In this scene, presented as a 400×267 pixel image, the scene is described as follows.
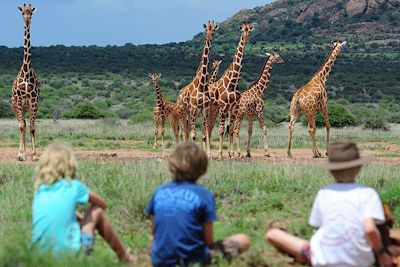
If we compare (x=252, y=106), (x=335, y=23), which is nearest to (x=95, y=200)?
(x=252, y=106)

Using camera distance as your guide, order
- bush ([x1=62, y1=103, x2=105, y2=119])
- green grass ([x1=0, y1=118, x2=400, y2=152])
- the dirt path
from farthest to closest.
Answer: bush ([x1=62, y1=103, x2=105, y2=119]), green grass ([x1=0, y1=118, x2=400, y2=152]), the dirt path

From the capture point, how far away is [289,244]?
6484mm

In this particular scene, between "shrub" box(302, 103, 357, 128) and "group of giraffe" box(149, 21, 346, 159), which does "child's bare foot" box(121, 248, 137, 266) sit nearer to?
"group of giraffe" box(149, 21, 346, 159)

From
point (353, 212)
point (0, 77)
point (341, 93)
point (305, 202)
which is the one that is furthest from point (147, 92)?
point (353, 212)

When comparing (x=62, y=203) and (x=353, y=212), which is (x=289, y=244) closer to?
(x=353, y=212)

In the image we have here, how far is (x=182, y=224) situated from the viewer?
19.3ft

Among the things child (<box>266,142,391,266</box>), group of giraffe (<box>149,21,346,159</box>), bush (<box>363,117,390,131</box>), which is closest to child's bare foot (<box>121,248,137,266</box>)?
child (<box>266,142,391,266</box>)

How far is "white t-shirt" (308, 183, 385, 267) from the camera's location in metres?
5.85

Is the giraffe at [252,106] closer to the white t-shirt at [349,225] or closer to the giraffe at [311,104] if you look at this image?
the giraffe at [311,104]

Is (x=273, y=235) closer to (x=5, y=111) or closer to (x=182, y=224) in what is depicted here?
(x=182, y=224)

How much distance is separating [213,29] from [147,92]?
1494 inches

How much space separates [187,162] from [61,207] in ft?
3.62

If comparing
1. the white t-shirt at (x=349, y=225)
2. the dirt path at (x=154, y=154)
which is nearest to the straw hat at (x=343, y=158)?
the white t-shirt at (x=349, y=225)

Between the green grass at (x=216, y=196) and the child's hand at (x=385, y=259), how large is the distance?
3.02 ft
